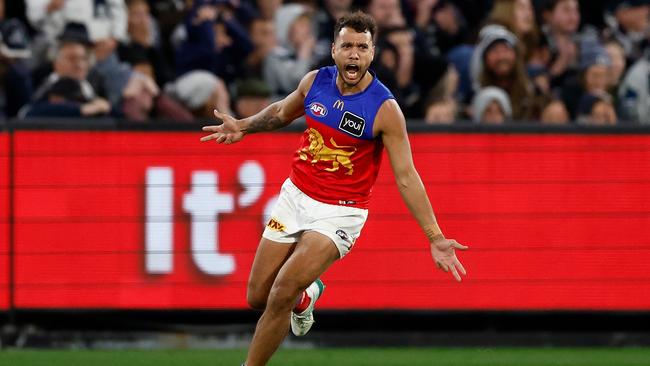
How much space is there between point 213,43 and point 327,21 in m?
1.71

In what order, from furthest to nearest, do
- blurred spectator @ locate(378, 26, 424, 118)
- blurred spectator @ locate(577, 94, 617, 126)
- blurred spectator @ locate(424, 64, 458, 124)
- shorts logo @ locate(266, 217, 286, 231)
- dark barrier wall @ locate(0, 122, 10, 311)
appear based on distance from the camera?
1. blurred spectator @ locate(378, 26, 424, 118)
2. blurred spectator @ locate(577, 94, 617, 126)
3. blurred spectator @ locate(424, 64, 458, 124)
4. dark barrier wall @ locate(0, 122, 10, 311)
5. shorts logo @ locate(266, 217, 286, 231)

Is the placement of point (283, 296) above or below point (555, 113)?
above

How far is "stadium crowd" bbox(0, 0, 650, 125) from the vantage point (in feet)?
40.2

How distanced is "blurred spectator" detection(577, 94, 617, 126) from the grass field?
247 cm

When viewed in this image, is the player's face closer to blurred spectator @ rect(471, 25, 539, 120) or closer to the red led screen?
the red led screen

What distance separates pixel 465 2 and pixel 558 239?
5266mm

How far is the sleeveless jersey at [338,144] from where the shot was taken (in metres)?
8.16

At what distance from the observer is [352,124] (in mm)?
8148

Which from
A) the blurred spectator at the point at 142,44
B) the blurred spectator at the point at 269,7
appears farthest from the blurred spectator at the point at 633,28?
the blurred spectator at the point at 142,44

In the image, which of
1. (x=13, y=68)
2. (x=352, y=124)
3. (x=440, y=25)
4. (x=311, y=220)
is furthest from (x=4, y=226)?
(x=440, y=25)

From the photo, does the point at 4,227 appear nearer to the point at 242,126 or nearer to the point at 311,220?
the point at 242,126

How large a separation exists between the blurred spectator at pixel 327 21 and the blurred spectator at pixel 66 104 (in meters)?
3.01

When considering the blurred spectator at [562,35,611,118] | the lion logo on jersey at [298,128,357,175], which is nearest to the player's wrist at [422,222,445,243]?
the lion logo on jersey at [298,128,357,175]

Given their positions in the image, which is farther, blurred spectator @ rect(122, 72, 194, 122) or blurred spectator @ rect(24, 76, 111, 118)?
blurred spectator @ rect(122, 72, 194, 122)
